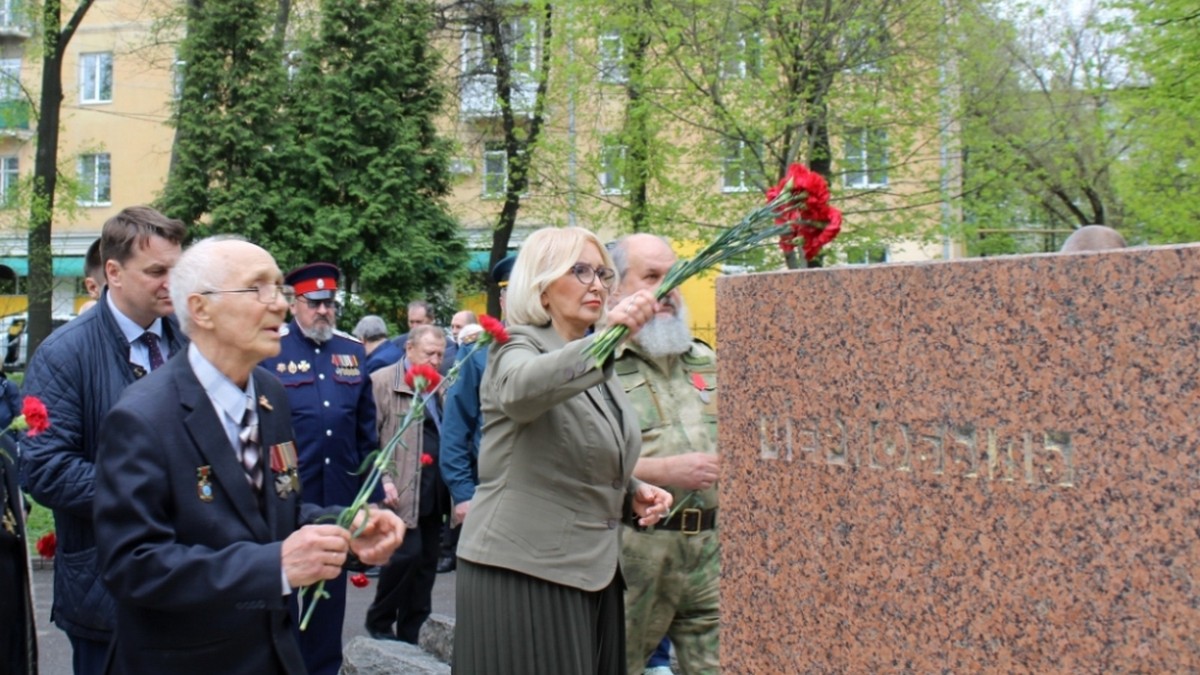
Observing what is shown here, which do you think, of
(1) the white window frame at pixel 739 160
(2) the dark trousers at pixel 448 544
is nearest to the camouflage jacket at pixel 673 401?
(2) the dark trousers at pixel 448 544

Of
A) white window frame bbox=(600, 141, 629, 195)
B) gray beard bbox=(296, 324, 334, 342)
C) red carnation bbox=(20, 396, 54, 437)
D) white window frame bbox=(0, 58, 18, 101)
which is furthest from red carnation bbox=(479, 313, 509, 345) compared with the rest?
white window frame bbox=(0, 58, 18, 101)

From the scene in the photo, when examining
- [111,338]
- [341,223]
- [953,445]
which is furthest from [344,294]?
[953,445]

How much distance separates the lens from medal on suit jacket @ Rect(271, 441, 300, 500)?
3.38m

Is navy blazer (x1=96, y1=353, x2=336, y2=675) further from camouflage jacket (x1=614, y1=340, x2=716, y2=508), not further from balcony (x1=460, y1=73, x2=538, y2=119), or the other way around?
balcony (x1=460, y1=73, x2=538, y2=119)

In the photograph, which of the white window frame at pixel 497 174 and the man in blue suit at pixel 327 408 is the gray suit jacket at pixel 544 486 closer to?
the man in blue suit at pixel 327 408

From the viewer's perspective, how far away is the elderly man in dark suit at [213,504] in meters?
3.03

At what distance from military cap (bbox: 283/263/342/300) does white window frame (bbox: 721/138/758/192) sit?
8.76 metres

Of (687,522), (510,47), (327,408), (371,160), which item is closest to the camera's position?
(687,522)

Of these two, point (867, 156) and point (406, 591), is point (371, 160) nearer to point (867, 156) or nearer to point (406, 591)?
point (867, 156)

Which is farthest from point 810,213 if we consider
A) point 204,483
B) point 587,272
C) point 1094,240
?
point 1094,240

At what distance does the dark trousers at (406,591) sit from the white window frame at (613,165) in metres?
9.80

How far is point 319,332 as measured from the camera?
695cm

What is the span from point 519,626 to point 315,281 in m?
3.94

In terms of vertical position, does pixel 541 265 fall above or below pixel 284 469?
above
